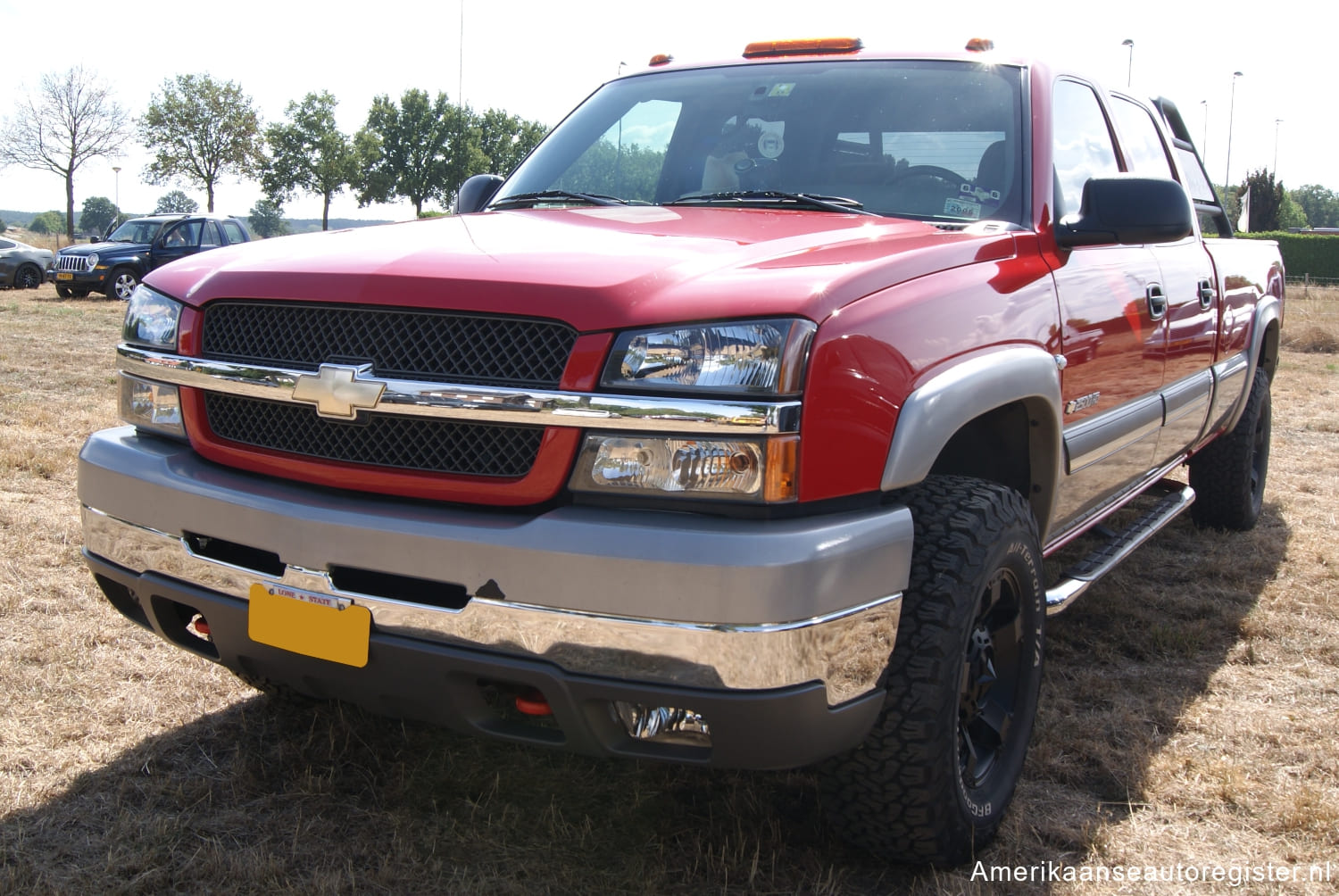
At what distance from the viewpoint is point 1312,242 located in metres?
43.9

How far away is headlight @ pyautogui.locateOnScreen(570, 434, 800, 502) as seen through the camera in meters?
1.80

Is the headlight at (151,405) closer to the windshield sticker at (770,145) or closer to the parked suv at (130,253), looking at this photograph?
the windshield sticker at (770,145)

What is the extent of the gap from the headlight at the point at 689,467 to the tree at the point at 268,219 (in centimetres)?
5356

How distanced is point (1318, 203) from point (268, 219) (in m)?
126

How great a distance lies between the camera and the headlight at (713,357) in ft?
5.94

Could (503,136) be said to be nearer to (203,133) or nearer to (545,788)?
(203,133)

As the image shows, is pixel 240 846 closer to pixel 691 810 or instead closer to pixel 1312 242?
pixel 691 810

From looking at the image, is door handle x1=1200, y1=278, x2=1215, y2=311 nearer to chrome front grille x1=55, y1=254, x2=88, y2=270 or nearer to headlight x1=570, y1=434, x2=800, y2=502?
headlight x1=570, y1=434, x2=800, y2=502

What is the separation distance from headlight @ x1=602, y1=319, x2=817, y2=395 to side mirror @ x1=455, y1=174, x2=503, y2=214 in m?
1.87

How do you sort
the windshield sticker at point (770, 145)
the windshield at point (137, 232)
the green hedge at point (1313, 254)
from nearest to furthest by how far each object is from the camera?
the windshield sticker at point (770, 145)
the windshield at point (137, 232)
the green hedge at point (1313, 254)

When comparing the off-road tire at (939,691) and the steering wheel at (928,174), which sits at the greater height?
the steering wheel at (928,174)

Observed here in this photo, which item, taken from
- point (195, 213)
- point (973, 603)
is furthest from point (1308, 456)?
point (195, 213)

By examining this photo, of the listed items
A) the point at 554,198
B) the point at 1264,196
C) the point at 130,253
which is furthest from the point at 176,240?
the point at 1264,196

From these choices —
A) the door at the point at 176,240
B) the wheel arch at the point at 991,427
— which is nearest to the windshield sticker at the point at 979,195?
the wheel arch at the point at 991,427
